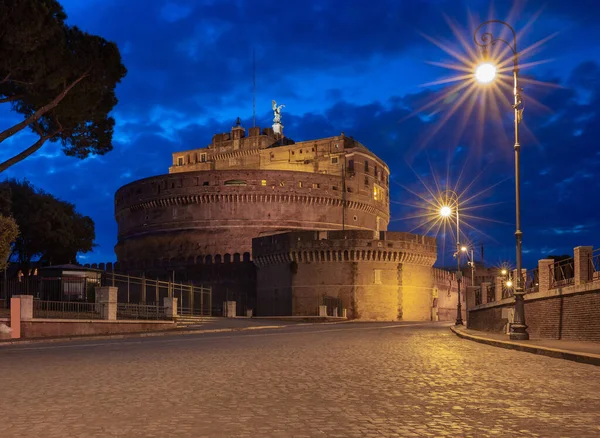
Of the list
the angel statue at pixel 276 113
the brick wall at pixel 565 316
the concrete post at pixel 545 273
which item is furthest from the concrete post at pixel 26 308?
the angel statue at pixel 276 113

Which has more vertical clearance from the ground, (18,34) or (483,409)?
(18,34)

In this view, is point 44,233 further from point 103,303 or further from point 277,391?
point 277,391

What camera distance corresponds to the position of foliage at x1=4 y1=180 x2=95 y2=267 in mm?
51312

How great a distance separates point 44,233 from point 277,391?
47830mm

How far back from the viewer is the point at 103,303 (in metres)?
23.5

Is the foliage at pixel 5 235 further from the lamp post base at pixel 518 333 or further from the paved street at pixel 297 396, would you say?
the lamp post base at pixel 518 333

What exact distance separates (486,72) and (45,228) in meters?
42.5

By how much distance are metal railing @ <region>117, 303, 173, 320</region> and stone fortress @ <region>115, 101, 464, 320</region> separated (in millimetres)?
12810

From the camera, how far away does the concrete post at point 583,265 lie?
1627 cm

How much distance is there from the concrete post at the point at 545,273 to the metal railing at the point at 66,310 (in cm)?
1478

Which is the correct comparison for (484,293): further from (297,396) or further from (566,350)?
(297,396)

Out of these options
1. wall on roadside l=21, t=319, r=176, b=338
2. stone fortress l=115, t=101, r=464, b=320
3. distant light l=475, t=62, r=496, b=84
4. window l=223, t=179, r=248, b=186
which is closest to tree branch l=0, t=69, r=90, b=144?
wall on roadside l=21, t=319, r=176, b=338

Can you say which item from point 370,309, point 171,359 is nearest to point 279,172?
point 370,309

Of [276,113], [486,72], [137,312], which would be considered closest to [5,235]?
[137,312]
